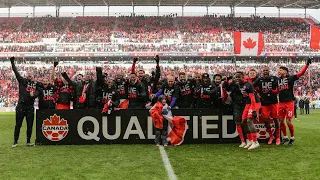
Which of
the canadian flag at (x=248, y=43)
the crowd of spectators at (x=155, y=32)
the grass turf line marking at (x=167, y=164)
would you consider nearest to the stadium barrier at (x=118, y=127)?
the grass turf line marking at (x=167, y=164)

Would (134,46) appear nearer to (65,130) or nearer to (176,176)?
(65,130)

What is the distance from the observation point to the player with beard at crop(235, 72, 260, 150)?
8523mm

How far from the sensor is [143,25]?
51406 mm

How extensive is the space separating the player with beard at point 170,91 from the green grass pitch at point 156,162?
1334 millimetres

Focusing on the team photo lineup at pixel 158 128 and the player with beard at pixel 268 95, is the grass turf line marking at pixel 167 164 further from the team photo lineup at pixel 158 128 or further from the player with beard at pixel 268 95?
the player with beard at pixel 268 95

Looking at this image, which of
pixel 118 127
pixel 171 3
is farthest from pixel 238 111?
pixel 171 3

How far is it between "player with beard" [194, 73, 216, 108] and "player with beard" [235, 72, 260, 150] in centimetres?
94

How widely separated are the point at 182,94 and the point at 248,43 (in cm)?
1638

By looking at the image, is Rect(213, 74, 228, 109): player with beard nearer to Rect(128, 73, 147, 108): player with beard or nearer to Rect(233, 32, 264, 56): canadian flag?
Rect(128, 73, 147, 108): player with beard

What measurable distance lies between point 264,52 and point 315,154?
36.4m

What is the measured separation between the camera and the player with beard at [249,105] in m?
8.52

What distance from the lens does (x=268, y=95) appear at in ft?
30.5

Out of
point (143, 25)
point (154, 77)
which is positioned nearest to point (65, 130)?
point (154, 77)

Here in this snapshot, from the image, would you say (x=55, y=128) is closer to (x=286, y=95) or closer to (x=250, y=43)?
(x=286, y=95)
